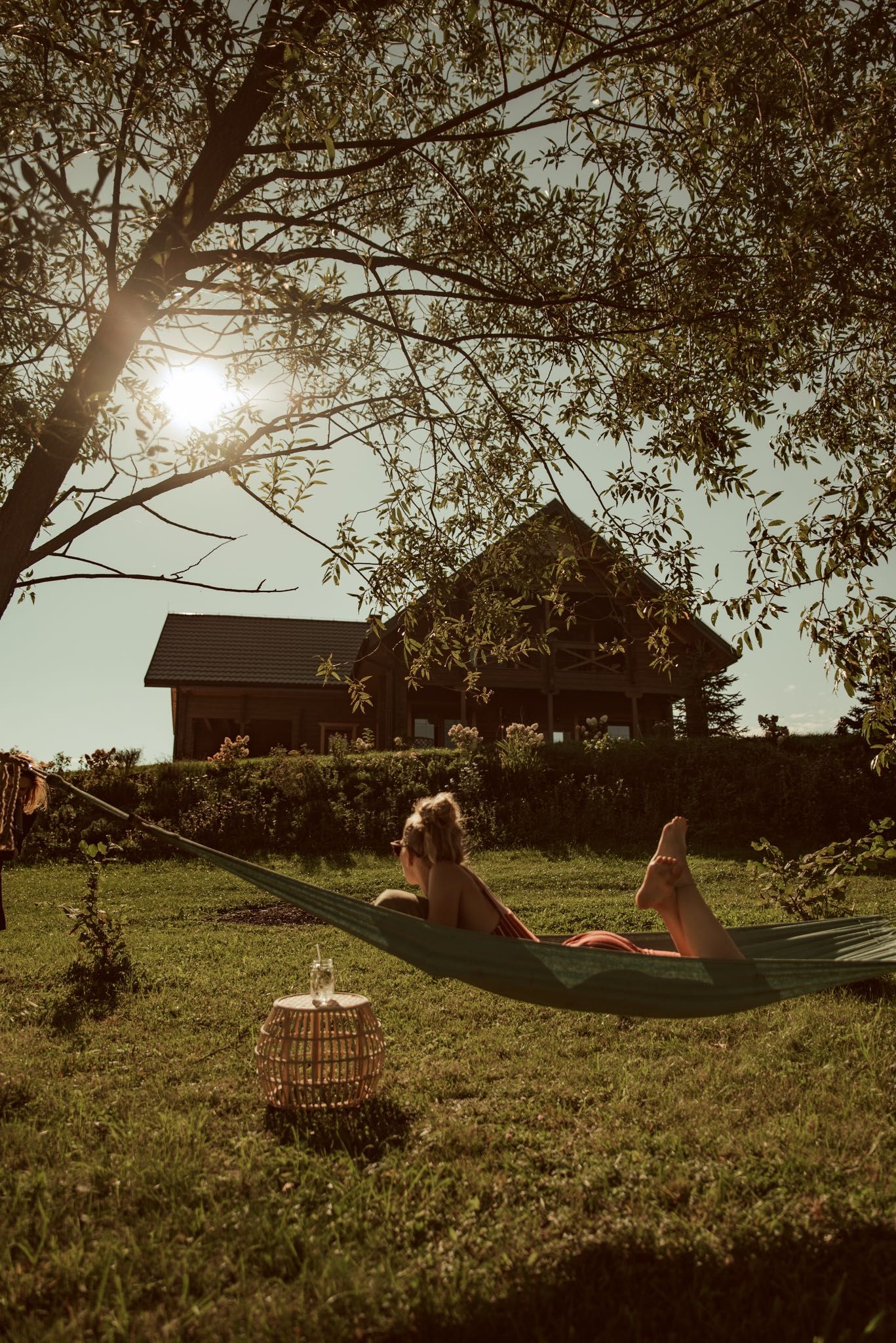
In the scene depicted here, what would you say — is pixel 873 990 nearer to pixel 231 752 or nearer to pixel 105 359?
pixel 105 359

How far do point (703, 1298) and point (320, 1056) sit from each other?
66.6 inches

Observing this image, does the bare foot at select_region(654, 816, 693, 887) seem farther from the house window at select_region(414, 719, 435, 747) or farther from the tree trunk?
the house window at select_region(414, 719, 435, 747)

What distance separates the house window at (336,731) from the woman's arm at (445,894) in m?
15.9

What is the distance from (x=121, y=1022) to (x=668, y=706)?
1706 cm

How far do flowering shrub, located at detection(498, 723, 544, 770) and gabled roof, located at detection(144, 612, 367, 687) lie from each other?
691cm

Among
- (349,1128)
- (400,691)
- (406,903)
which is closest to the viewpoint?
(349,1128)

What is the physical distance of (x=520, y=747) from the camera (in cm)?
1211

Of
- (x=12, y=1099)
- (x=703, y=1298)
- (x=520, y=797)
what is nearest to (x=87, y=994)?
(x=12, y=1099)

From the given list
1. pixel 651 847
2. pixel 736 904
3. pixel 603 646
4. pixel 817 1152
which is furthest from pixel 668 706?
pixel 817 1152

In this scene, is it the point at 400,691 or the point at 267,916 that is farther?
the point at 400,691

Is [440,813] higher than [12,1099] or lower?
higher

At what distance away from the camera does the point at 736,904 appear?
25.0ft

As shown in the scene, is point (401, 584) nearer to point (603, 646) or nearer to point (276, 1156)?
point (603, 646)

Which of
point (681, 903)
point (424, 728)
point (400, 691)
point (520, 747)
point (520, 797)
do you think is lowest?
point (681, 903)
